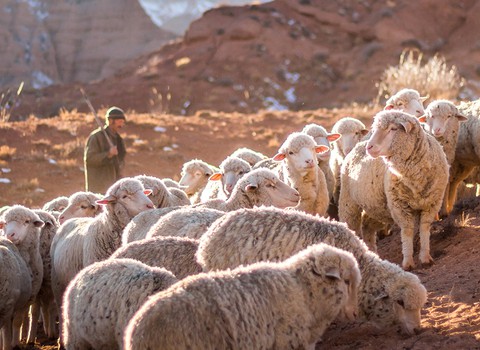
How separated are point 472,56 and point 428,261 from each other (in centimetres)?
3512

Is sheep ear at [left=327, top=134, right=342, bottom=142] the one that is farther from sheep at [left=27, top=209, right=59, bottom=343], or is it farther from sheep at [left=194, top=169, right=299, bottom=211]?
sheep at [left=27, top=209, right=59, bottom=343]

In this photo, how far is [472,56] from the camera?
42188 millimetres

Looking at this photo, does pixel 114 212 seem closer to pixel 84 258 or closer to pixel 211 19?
pixel 84 258

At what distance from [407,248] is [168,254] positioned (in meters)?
3.33

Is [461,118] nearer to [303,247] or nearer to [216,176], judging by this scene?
[216,176]

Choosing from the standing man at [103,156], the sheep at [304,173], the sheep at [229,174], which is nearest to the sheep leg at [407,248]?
the sheep at [304,173]

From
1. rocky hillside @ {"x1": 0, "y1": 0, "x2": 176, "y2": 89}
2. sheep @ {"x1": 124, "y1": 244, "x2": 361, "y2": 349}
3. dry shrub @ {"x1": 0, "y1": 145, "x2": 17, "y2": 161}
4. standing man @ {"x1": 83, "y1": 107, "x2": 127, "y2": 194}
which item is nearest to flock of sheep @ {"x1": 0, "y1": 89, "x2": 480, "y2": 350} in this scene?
sheep @ {"x1": 124, "y1": 244, "x2": 361, "y2": 349}

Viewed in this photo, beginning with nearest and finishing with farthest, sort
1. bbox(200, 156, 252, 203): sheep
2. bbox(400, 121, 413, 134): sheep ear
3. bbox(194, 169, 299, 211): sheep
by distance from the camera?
1. bbox(194, 169, 299, 211): sheep
2. bbox(400, 121, 413, 134): sheep ear
3. bbox(200, 156, 252, 203): sheep

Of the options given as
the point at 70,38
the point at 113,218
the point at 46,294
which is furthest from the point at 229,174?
the point at 70,38

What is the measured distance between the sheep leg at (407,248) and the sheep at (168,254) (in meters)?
3.01

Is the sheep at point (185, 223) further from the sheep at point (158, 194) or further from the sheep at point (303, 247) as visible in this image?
the sheep at point (158, 194)

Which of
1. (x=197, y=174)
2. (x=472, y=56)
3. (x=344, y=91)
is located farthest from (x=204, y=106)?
(x=197, y=174)

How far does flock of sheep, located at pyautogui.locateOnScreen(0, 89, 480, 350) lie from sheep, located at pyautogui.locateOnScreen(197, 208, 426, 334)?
0.01 metres

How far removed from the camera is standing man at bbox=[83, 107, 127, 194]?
44.5ft
